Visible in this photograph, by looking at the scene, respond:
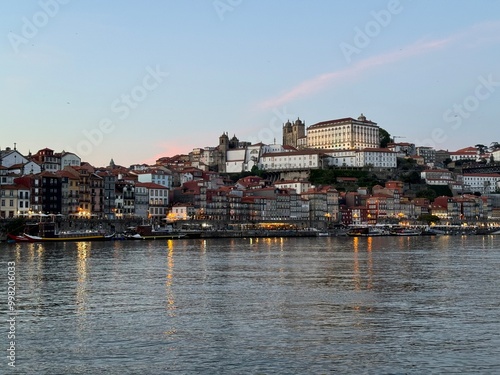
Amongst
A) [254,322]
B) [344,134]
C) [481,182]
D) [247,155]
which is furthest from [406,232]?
[254,322]

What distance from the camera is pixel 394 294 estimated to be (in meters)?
24.8

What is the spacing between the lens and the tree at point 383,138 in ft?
464

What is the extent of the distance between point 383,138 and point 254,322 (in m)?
127

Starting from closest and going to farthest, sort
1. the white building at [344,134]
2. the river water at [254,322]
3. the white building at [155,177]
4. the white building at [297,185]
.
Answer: the river water at [254,322] < the white building at [155,177] < the white building at [297,185] < the white building at [344,134]

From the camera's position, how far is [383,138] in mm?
143125

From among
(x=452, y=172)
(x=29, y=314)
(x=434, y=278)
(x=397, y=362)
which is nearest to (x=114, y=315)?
(x=29, y=314)

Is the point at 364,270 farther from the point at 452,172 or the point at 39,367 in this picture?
the point at 452,172

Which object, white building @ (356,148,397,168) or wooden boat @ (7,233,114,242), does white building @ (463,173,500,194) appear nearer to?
white building @ (356,148,397,168)

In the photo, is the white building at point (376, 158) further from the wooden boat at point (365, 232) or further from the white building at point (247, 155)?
the wooden boat at point (365, 232)

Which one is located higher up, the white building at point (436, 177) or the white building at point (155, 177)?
the white building at point (436, 177)

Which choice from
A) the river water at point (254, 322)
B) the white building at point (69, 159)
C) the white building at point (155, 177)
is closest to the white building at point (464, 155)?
the white building at point (155, 177)

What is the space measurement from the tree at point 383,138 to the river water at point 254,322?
109m

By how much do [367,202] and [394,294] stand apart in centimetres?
8870

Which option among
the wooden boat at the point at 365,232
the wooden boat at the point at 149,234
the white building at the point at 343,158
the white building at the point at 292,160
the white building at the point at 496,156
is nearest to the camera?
the wooden boat at the point at 149,234
